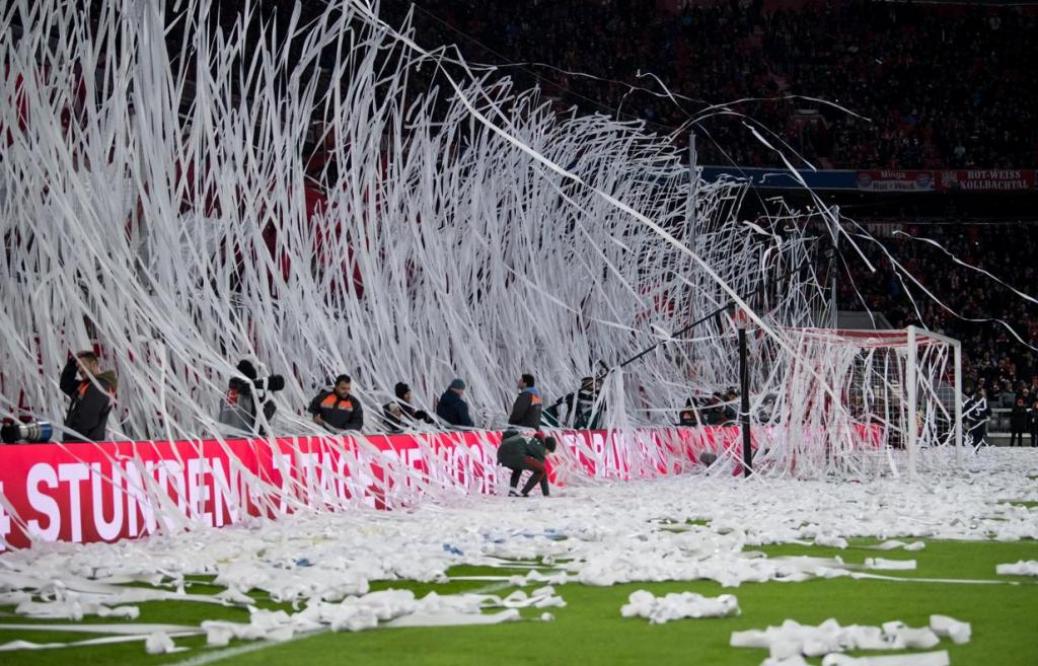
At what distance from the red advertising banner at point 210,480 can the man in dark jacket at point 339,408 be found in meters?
0.23

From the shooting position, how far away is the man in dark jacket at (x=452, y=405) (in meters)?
13.6

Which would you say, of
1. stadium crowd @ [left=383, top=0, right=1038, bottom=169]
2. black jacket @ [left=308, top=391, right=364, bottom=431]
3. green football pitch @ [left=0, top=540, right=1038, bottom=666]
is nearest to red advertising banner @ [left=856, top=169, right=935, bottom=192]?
stadium crowd @ [left=383, top=0, right=1038, bottom=169]

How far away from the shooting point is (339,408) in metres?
11.3

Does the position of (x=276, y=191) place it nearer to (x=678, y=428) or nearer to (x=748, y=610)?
(x=748, y=610)

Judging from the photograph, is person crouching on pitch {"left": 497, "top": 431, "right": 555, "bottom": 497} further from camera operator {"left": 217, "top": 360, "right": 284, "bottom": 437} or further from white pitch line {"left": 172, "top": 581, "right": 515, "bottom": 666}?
white pitch line {"left": 172, "top": 581, "right": 515, "bottom": 666}

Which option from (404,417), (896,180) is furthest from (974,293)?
(404,417)

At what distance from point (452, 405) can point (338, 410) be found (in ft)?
8.36

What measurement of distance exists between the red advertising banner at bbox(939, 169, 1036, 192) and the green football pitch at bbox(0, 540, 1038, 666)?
3156 cm

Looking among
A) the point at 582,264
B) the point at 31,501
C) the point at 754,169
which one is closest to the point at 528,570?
the point at 31,501

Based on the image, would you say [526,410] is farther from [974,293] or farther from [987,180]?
[987,180]

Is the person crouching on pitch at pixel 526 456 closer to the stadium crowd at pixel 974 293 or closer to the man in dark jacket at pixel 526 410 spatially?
the man in dark jacket at pixel 526 410

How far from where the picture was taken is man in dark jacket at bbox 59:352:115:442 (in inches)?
336

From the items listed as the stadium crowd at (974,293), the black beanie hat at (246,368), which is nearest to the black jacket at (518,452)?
the black beanie hat at (246,368)

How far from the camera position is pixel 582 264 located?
16.7m
